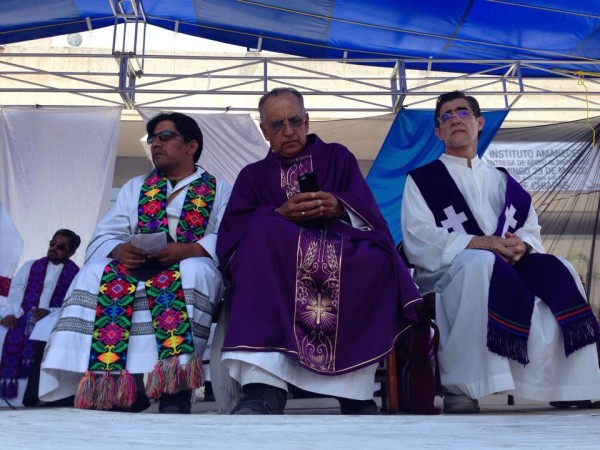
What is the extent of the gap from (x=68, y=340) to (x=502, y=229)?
6.48 feet

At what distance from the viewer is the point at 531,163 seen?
23.9 ft

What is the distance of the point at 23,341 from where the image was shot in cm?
557

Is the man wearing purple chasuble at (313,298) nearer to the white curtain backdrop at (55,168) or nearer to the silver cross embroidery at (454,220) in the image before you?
the silver cross embroidery at (454,220)

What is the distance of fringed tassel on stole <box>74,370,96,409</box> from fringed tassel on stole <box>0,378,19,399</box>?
9.21ft

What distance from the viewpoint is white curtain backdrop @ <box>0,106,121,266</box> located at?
7.49 meters

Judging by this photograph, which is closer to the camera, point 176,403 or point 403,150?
point 176,403

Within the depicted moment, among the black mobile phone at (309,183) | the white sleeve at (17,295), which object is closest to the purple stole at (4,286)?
the white sleeve at (17,295)

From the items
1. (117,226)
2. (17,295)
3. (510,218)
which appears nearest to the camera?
(117,226)

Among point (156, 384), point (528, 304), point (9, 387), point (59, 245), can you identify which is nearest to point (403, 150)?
point (59, 245)

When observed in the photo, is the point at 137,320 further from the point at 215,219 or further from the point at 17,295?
the point at 17,295

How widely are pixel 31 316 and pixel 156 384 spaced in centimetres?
316

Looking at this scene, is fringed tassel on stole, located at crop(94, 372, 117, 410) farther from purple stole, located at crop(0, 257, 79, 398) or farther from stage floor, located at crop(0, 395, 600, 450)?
purple stole, located at crop(0, 257, 79, 398)

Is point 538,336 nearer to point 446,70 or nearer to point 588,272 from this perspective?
point 588,272

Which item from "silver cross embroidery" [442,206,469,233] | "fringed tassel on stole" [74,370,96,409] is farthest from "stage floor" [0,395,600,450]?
"silver cross embroidery" [442,206,469,233]
